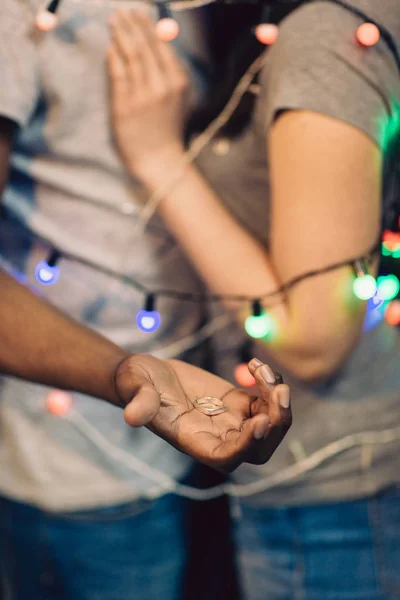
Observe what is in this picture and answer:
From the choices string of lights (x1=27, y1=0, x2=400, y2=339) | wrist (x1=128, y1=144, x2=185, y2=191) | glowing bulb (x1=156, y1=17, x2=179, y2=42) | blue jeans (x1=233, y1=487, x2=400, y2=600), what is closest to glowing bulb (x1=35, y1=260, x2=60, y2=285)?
string of lights (x1=27, y1=0, x2=400, y2=339)

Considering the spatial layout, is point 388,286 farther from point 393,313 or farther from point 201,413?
point 201,413

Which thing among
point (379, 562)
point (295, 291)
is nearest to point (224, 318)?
point (295, 291)

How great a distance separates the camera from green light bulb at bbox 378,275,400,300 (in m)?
0.47

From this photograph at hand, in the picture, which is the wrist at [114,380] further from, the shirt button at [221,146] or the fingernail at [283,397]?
the shirt button at [221,146]

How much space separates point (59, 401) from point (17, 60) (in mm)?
331

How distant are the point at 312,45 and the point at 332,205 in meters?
0.12

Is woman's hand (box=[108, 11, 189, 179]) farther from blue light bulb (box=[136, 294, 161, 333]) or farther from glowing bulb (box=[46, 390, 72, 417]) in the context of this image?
glowing bulb (box=[46, 390, 72, 417])

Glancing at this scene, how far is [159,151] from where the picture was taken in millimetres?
484

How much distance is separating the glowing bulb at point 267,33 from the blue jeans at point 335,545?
0.47m

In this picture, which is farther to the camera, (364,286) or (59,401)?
(59,401)

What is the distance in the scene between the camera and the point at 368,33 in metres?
0.41

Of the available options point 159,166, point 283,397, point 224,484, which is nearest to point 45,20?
point 159,166

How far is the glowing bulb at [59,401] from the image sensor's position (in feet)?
A: 1.95

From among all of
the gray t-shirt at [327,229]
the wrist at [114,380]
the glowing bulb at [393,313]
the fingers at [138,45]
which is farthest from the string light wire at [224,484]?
the fingers at [138,45]
